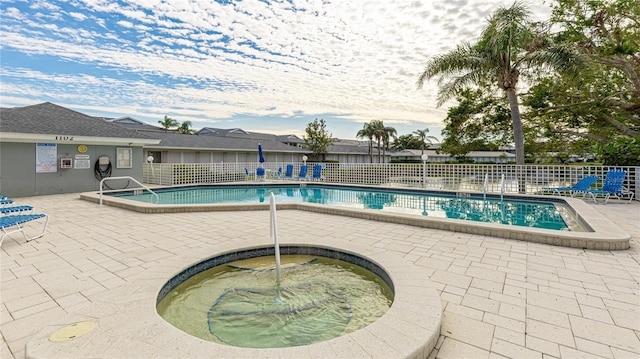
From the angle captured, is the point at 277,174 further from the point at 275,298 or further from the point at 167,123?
the point at 167,123

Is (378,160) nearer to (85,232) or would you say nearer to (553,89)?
(553,89)

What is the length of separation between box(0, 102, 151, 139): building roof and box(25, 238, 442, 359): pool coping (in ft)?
36.9

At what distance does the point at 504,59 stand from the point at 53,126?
17.3 meters

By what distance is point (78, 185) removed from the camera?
36.9 feet

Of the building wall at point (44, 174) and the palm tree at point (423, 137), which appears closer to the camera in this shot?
the building wall at point (44, 174)

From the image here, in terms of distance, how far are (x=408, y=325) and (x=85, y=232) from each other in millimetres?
5642

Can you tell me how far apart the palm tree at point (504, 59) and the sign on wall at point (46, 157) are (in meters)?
14.4

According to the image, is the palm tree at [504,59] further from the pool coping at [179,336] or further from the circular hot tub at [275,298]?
the pool coping at [179,336]

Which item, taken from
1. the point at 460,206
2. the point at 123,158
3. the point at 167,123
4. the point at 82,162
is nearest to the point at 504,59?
the point at 460,206

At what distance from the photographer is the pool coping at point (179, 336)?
1679 mm

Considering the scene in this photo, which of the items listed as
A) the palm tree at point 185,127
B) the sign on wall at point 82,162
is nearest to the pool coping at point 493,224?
the sign on wall at point 82,162

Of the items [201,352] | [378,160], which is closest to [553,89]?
[201,352]

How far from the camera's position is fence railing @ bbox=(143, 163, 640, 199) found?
31.9 ft

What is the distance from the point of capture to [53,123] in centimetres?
1125
